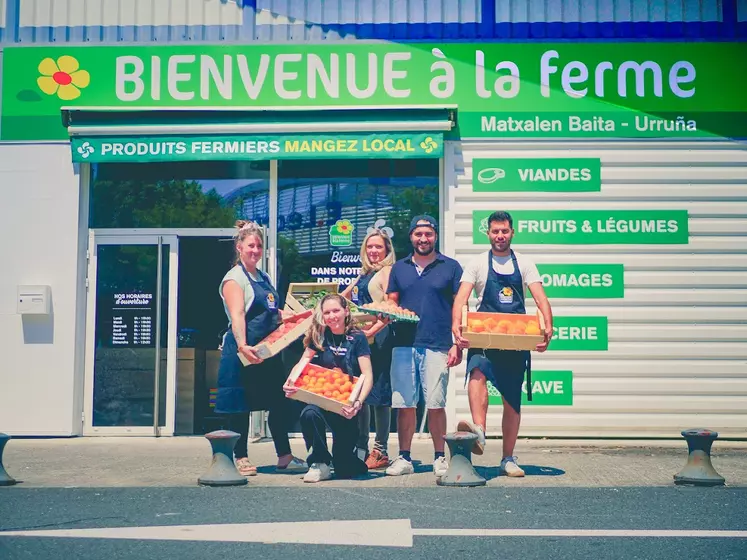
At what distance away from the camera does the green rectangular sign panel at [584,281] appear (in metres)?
10.3

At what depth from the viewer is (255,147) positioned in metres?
10.3

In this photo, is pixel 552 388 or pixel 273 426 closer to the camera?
pixel 273 426

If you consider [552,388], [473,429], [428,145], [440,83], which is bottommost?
[473,429]

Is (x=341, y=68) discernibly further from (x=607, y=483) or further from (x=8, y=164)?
(x=607, y=483)

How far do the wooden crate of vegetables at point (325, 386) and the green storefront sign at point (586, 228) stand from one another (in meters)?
3.65

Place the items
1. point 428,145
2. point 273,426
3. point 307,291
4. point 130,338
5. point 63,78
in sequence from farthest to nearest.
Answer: point 63,78 < point 130,338 < point 428,145 < point 307,291 < point 273,426

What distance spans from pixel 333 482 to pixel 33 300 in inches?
190

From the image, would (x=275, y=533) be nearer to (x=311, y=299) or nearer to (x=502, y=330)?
(x=502, y=330)

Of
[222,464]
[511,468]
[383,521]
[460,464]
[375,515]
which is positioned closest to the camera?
[383,521]

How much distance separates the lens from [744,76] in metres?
10.5

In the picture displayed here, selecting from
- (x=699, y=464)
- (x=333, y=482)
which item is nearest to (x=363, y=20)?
(x=333, y=482)

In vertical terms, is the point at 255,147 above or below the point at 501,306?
above

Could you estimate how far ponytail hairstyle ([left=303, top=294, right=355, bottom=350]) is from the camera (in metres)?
7.30

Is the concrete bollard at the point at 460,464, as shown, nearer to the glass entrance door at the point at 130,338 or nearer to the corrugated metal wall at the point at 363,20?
the glass entrance door at the point at 130,338
